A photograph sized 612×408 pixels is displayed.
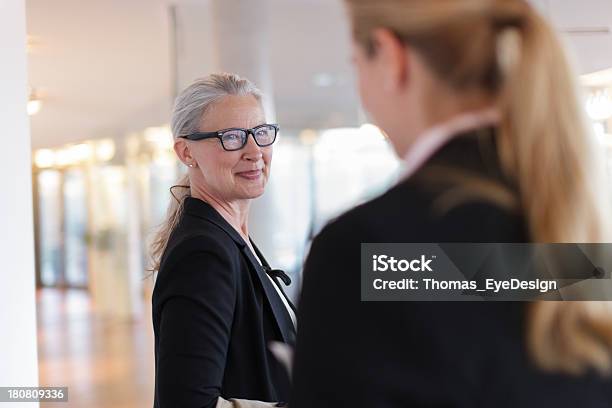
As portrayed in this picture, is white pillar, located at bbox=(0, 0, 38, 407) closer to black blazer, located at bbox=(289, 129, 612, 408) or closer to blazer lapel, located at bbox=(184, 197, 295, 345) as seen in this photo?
blazer lapel, located at bbox=(184, 197, 295, 345)

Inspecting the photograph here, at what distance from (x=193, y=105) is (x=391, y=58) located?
1035 millimetres

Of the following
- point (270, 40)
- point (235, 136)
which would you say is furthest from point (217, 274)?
point (270, 40)

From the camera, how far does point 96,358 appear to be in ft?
28.1

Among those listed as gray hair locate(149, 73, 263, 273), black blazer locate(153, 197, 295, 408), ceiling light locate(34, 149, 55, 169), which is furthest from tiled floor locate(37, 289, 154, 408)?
ceiling light locate(34, 149, 55, 169)

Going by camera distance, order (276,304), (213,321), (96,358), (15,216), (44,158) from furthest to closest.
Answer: (44,158) → (96,358) → (15,216) → (276,304) → (213,321)

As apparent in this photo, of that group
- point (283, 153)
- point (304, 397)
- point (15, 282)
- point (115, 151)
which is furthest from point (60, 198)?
point (304, 397)

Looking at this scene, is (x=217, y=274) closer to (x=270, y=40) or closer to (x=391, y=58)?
(x=391, y=58)

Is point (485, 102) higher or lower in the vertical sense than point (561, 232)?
higher

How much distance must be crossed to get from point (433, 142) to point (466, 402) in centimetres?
21

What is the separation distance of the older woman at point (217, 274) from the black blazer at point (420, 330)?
0.69 metres

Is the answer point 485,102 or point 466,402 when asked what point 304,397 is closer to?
point 466,402

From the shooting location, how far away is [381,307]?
67 centimetres

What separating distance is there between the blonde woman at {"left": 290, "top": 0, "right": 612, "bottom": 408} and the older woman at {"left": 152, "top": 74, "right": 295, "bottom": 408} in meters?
0.69

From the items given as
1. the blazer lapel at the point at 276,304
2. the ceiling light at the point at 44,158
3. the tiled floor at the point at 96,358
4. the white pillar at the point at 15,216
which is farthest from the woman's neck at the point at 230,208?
the ceiling light at the point at 44,158
